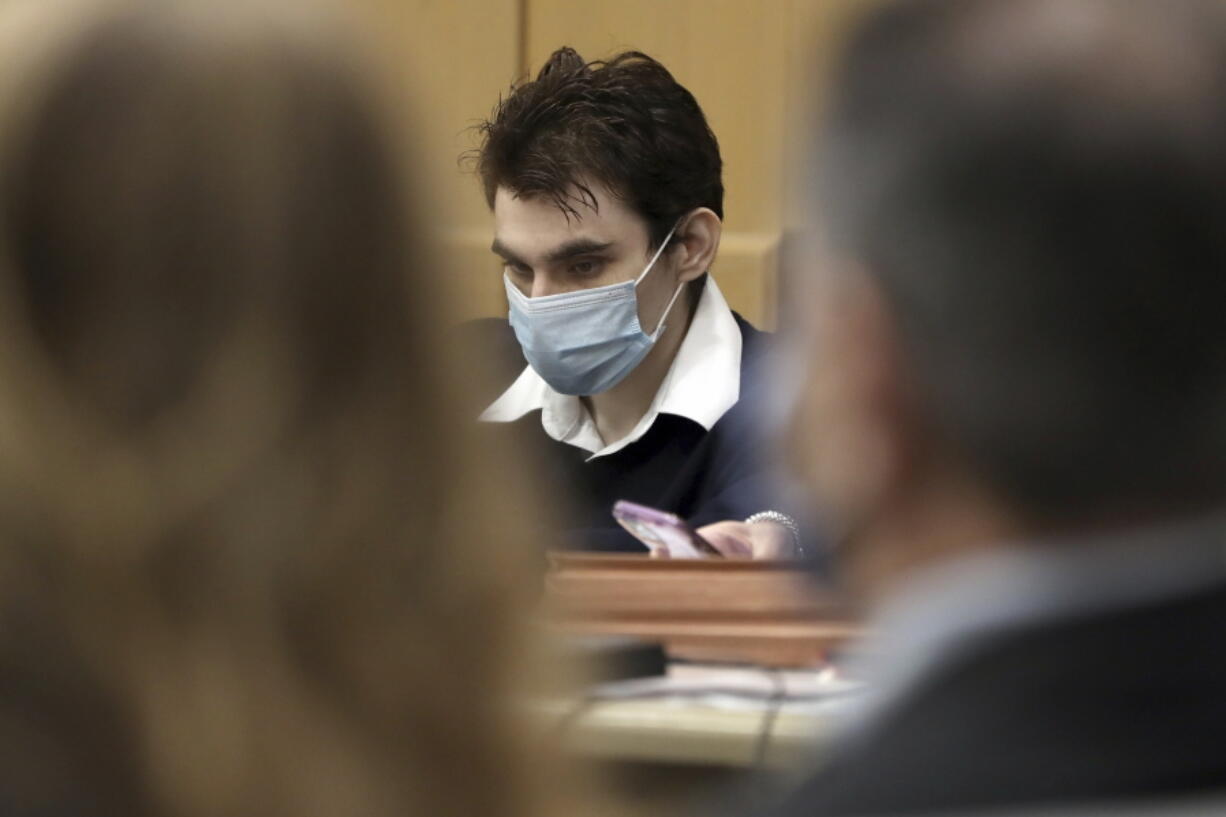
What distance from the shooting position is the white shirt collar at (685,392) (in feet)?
8.09

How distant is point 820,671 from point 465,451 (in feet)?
2.75

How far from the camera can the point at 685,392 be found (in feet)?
8.19

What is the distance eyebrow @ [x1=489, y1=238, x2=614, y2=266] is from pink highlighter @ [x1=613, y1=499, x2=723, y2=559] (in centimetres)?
65

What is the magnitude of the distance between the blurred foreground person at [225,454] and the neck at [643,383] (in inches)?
74.7

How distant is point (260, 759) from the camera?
0.65 meters

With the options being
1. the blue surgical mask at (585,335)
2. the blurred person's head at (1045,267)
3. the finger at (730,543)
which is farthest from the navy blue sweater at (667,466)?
the blurred person's head at (1045,267)

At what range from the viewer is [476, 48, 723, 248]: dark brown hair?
2.46m

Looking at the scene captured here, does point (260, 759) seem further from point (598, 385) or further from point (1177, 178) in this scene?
point (598, 385)

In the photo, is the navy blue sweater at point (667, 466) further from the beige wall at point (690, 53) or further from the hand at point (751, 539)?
the beige wall at point (690, 53)

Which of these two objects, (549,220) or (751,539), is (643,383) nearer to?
(549,220)

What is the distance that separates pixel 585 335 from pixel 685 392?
0.61 ft

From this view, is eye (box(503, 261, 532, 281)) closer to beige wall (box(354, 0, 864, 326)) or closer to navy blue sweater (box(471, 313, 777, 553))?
navy blue sweater (box(471, 313, 777, 553))

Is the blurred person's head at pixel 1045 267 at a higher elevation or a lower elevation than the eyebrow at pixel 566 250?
higher

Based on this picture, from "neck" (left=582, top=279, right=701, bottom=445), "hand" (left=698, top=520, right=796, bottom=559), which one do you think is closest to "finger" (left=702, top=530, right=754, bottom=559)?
"hand" (left=698, top=520, right=796, bottom=559)
